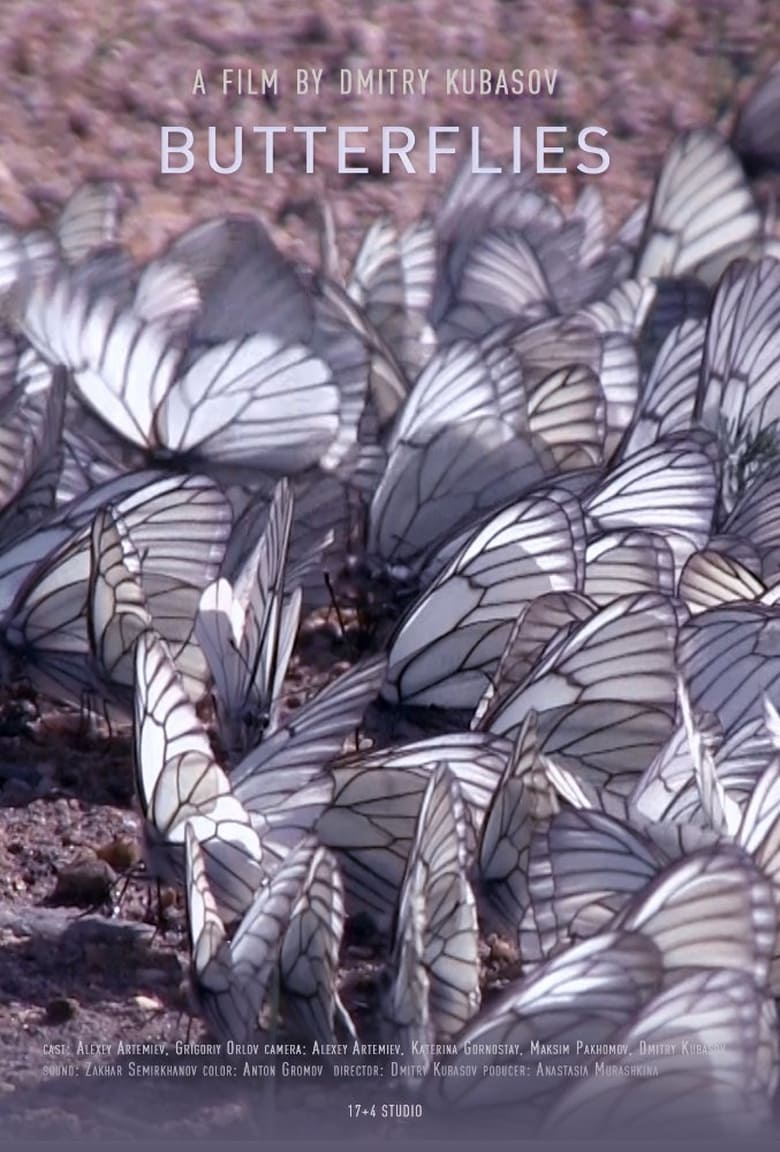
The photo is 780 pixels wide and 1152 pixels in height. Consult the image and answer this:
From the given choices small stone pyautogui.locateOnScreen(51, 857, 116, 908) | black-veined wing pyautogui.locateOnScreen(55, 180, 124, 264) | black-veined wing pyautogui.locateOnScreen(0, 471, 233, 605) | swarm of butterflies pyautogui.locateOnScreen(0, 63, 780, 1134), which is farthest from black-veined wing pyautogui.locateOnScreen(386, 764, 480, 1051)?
black-veined wing pyautogui.locateOnScreen(55, 180, 124, 264)

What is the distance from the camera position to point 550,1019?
2131 millimetres

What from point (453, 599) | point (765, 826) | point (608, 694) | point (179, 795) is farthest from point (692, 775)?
point (453, 599)

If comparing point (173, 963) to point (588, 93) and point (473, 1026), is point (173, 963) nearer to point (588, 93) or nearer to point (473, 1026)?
point (473, 1026)

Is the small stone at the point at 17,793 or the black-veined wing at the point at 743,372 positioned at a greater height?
the black-veined wing at the point at 743,372

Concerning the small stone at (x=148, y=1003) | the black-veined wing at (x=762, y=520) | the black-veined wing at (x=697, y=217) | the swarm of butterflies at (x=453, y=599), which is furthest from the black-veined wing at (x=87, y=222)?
the small stone at (x=148, y=1003)

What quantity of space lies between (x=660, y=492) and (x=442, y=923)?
1.18m

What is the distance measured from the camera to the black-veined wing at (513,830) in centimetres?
247

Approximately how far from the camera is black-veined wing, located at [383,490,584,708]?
3154mm

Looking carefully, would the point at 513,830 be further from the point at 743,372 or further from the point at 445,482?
the point at 743,372

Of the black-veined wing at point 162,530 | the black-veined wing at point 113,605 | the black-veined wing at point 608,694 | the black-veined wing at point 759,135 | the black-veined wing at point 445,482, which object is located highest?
the black-veined wing at point 759,135

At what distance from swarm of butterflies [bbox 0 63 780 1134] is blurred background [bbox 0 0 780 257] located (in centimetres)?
58

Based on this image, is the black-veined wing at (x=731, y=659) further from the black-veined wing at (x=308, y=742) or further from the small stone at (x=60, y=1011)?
the small stone at (x=60, y=1011)

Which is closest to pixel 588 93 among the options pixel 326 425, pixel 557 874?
pixel 326 425

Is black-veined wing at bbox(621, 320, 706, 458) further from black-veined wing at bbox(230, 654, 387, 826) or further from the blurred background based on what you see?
the blurred background
